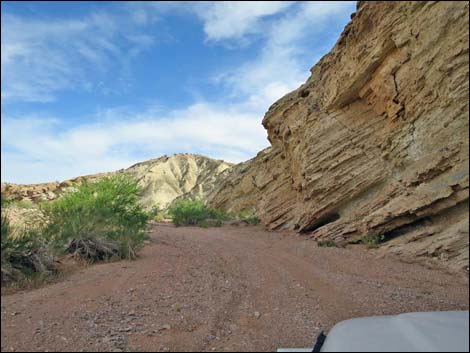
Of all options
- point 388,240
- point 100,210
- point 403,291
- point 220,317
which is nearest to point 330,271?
point 403,291

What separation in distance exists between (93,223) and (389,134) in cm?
691

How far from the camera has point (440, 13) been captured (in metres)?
5.34

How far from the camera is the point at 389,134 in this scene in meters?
9.52

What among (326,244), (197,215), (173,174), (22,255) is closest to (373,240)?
(326,244)

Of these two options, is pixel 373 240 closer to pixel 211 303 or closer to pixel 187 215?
pixel 211 303

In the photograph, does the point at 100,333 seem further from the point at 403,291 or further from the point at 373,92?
the point at 373,92

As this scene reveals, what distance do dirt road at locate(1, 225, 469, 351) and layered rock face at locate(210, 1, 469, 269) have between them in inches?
36.7

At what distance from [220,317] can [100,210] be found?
5.09 metres

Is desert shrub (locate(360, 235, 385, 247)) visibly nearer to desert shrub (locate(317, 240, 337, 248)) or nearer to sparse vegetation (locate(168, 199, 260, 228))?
desert shrub (locate(317, 240, 337, 248))

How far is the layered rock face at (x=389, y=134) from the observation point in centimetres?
571

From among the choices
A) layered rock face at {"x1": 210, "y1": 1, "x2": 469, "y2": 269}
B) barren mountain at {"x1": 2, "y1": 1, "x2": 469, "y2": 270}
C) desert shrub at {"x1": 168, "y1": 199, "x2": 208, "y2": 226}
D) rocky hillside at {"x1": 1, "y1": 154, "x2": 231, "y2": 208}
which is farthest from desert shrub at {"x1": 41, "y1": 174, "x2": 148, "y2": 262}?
rocky hillside at {"x1": 1, "y1": 154, "x2": 231, "y2": 208}

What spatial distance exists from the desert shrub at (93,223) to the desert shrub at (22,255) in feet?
1.72

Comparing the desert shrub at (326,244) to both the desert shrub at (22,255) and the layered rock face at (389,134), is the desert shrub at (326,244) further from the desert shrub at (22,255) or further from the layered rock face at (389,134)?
the desert shrub at (22,255)

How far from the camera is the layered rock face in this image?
18.7 ft
